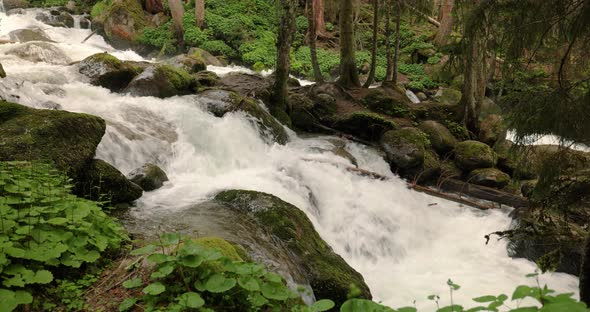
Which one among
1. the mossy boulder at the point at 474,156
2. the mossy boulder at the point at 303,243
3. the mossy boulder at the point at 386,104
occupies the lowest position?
the mossy boulder at the point at 474,156

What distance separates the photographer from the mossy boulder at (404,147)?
10945 millimetres

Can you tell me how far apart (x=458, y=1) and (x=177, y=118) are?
21.1 feet

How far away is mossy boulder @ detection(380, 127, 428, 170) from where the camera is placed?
10.9m

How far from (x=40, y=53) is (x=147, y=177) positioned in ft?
33.7

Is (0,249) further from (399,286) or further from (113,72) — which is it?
(113,72)

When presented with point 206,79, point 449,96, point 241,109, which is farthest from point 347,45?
point 449,96

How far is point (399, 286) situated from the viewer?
6230mm

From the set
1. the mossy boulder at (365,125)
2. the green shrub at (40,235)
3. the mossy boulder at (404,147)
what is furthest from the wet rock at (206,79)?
the green shrub at (40,235)

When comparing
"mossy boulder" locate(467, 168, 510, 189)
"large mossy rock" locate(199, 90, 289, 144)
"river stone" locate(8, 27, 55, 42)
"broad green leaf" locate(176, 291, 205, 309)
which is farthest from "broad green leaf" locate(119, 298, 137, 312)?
"river stone" locate(8, 27, 55, 42)

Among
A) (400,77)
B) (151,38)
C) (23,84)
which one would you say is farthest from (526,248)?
(151,38)

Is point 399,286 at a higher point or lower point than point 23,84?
lower

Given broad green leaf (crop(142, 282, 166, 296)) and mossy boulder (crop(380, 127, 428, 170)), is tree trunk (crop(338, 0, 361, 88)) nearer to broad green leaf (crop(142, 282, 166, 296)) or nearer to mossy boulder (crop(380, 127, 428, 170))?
mossy boulder (crop(380, 127, 428, 170))

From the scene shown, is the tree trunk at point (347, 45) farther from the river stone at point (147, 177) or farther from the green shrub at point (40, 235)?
the green shrub at point (40, 235)

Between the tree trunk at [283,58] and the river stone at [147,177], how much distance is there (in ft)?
18.6
